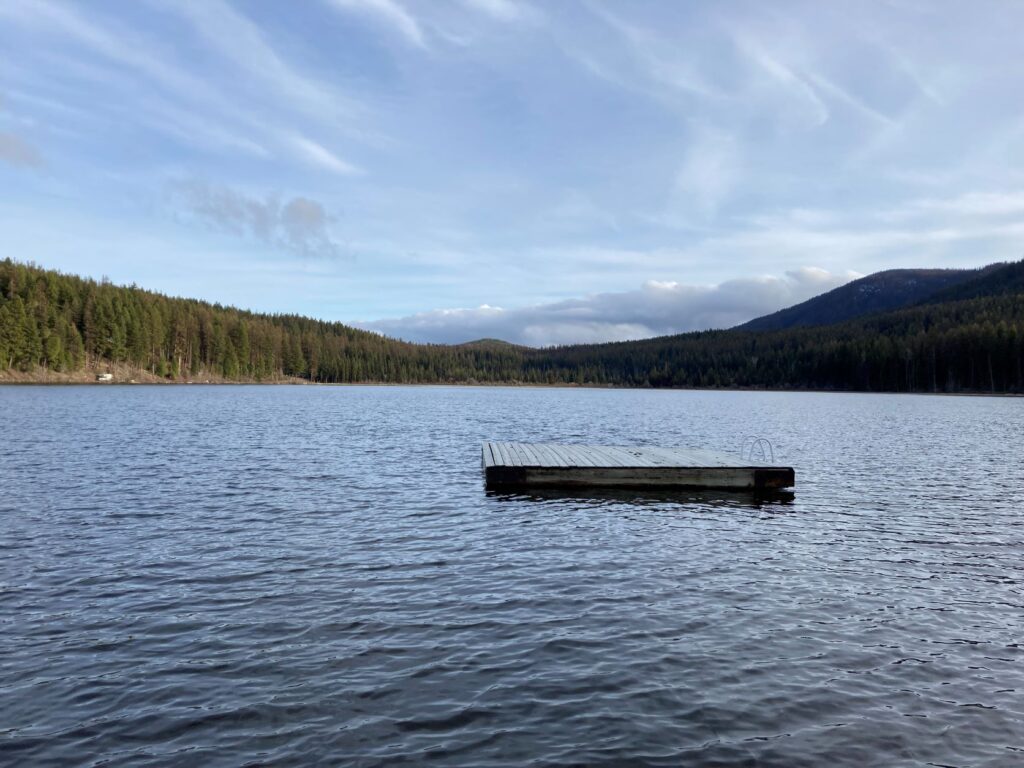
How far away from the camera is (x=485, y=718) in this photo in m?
8.27

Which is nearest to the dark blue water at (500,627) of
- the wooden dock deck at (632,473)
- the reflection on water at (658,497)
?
the reflection on water at (658,497)

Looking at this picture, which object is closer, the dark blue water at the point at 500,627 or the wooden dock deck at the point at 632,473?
the dark blue water at the point at 500,627

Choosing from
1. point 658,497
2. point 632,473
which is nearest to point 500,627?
point 658,497

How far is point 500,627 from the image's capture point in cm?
1128

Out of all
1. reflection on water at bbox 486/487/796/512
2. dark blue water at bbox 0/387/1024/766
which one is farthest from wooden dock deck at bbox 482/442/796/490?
dark blue water at bbox 0/387/1024/766

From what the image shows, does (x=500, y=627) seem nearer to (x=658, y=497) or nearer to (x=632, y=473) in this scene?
(x=658, y=497)

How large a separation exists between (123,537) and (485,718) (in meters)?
13.0

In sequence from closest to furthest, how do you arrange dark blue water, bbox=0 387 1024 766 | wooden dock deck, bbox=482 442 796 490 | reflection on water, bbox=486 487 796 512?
1. dark blue water, bbox=0 387 1024 766
2. reflection on water, bbox=486 487 796 512
3. wooden dock deck, bbox=482 442 796 490

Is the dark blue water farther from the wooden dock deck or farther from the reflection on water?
the wooden dock deck

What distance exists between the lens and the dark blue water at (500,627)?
25.8 feet

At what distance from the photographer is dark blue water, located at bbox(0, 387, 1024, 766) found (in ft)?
25.8

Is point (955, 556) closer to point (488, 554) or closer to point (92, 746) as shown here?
point (488, 554)

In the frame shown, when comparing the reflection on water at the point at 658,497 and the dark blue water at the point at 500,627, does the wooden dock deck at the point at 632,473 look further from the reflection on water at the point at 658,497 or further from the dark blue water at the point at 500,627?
the dark blue water at the point at 500,627

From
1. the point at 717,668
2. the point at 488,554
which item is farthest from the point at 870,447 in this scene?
the point at 717,668
